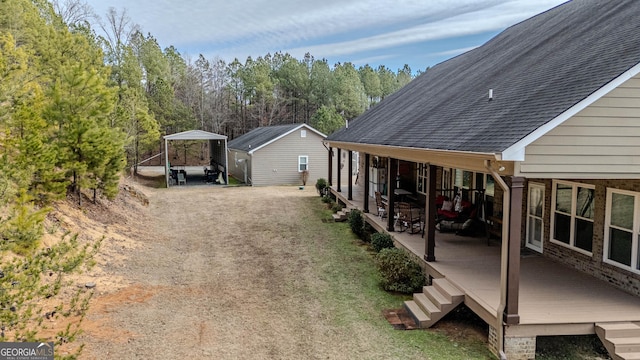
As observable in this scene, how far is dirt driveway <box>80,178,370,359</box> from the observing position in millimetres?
6359

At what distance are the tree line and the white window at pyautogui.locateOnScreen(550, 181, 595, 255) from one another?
8514mm

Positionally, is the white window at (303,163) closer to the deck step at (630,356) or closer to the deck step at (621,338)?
the deck step at (621,338)

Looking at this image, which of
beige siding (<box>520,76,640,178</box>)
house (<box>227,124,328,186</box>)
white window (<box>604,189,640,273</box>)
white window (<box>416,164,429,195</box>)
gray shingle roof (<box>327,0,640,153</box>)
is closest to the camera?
beige siding (<box>520,76,640,178</box>)

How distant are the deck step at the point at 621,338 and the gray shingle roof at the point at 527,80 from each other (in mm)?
2852

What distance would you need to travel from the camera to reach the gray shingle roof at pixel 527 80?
19.9 ft

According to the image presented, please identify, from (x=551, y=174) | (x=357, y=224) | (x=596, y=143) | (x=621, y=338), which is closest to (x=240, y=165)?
(x=357, y=224)

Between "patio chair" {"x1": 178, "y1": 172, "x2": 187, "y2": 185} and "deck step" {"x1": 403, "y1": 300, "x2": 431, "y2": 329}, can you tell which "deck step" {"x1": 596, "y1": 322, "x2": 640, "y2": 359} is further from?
"patio chair" {"x1": 178, "y1": 172, "x2": 187, "y2": 185}

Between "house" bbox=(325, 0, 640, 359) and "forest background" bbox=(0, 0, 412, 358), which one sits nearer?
"forest background" bbox=(0, 0, 412, 358)

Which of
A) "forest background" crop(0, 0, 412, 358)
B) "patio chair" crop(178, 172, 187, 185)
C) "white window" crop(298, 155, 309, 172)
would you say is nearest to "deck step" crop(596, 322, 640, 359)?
"forest background" crop(0, 0, 412, 358)

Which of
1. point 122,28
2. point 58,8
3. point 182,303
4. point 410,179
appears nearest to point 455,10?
point 410,179

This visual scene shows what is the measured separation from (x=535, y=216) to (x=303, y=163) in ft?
64.7

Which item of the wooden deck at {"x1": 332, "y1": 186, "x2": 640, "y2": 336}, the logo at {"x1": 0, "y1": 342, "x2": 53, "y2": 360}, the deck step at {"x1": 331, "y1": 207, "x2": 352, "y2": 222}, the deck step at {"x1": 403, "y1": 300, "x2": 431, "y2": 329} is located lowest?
the deck step at {"x1": 403, "y1": 300, "x2": 431, "y2": 329}

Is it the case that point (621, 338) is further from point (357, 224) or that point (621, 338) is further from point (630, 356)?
point (357, 224)

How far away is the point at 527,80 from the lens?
7984 millimetres
